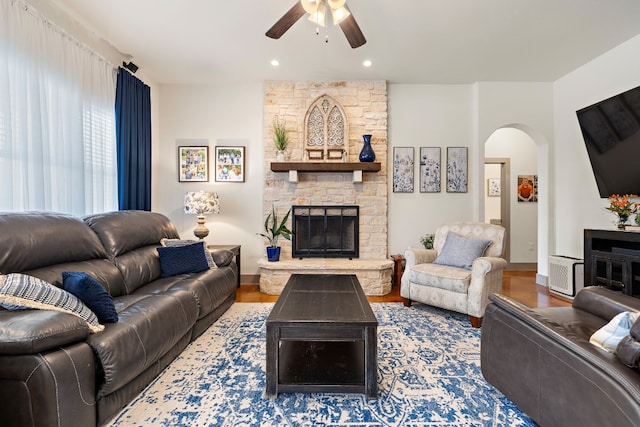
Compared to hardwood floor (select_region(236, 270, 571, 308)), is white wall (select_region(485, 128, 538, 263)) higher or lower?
higher

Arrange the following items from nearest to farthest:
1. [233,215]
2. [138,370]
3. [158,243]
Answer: [138,370] → [158,243] → [233,215]

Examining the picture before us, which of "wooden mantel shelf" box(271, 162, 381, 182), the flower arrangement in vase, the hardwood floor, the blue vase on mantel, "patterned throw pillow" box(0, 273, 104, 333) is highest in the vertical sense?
the blue vase on mantel

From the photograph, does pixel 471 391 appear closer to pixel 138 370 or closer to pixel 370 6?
pixel 138 370

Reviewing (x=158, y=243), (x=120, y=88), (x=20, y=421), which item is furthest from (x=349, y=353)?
(x=120, y=88)

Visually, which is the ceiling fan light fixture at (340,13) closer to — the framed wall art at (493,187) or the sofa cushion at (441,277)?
the sofa cushion at (441,277)

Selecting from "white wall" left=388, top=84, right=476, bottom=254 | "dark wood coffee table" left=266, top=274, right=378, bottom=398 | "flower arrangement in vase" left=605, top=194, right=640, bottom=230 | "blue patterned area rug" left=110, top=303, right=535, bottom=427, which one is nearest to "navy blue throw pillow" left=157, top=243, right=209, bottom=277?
"blue patterned area rug" left=110, top=303, right=535, bottom=427

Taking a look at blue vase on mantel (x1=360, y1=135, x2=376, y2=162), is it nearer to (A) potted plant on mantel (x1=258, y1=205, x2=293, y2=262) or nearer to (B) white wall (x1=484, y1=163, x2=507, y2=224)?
(A) potted plant on mantel (x1=258, y1=205, x2=293, y2=262)

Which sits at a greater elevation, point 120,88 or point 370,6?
point 370,6

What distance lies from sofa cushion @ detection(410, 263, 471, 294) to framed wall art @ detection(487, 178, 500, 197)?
3119 mm

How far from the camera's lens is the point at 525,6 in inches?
106

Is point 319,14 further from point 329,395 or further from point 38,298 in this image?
point 329,395

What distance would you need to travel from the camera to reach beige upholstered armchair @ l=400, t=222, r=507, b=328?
2828 millimetres

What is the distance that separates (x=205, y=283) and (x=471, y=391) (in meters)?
2.07

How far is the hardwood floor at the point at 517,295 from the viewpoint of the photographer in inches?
143
